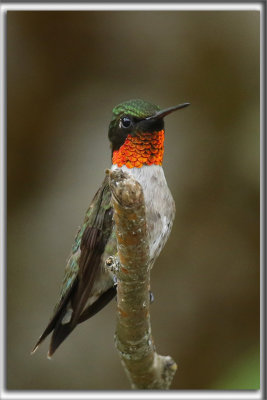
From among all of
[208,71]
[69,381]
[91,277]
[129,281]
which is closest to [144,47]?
[208,71]

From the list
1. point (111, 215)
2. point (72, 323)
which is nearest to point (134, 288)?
point (111, 215)

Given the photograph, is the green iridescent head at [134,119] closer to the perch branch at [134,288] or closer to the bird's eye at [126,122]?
the bird's eye at [126,122]

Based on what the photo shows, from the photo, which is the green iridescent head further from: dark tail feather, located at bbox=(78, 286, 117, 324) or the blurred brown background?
dark tail feather, located at bbox=(78, 286, 117, 324)

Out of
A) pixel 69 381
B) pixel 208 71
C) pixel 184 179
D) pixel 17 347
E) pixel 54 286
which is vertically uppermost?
pixel 208 71

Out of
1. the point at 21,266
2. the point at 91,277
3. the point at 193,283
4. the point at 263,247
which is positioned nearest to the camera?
the point at 263,247

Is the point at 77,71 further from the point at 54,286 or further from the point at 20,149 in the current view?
the point at 54,286

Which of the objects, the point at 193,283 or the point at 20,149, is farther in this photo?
the point at 193,283

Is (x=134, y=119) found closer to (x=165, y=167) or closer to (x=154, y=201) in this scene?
(x=154, y=201)
